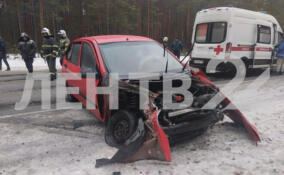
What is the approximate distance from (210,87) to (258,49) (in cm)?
760

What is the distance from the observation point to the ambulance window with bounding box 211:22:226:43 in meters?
8.79

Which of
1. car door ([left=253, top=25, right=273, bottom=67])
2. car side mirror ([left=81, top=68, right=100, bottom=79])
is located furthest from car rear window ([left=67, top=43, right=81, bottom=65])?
car door ([left=253, top=25, right=273, bottom=67])

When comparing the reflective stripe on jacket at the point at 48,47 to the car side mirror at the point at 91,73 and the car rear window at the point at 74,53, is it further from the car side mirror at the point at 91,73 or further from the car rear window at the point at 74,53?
the car side mirror at the point at 91,73

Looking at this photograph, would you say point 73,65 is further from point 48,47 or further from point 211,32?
point 211,32

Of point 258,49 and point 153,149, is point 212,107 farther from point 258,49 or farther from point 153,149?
point 258,49

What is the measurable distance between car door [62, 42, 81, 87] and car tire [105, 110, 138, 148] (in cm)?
144

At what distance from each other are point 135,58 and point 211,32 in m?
6.46

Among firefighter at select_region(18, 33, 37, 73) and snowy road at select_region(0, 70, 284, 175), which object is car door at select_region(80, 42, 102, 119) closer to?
snowy road at select_region(0, 70, 284, 175)

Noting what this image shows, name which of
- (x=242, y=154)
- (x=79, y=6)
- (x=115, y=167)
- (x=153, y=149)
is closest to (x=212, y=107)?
(x=242, y=154)

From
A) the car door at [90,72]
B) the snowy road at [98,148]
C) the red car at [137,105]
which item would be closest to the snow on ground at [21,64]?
the snowy road at [98,148]

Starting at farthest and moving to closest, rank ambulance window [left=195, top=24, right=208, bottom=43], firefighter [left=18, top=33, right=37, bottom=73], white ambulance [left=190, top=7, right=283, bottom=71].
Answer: firefighter [left=18, top=33, right=37, bottom=73] → ambulance window [left=195, top=24, right=208, bottom=43] → white ambulance [left=190, top=7, right=283, bottom=71]

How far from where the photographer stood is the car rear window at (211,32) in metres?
8.81

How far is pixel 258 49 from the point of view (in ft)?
31.4

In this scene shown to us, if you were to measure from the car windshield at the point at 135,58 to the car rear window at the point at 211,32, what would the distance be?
5.50 metres
